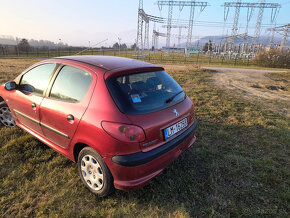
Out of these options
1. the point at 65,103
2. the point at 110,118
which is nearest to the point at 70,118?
the point at 65,103

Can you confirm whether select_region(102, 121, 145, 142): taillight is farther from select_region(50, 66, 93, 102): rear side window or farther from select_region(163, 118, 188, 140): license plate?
select_region(50, 66, 93, 102): rear side window

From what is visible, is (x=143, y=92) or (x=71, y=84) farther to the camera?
(x=71, y=84)

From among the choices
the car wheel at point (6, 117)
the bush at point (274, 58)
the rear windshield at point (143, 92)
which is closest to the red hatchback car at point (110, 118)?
the rear windshield at point (143, 92)

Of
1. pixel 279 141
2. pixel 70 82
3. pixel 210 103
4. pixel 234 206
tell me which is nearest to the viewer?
pixel 234 206

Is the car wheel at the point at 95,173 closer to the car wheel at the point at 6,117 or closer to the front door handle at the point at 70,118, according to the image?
the front door handle at the point at 70,118

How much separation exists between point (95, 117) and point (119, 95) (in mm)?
360

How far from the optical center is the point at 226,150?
342cm

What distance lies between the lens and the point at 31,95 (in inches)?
112

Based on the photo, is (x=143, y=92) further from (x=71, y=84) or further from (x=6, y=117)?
(x=6, y=117)

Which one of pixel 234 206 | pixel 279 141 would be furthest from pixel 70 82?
pixel 279 141

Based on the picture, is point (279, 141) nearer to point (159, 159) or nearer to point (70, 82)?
point (159, 159)

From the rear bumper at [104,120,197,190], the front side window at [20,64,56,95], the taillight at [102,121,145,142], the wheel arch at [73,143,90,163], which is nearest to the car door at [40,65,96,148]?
the wheel arch at [73,143,90,163]

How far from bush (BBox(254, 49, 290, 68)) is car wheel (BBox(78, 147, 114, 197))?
25.7 m

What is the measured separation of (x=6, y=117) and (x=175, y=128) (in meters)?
3.62
